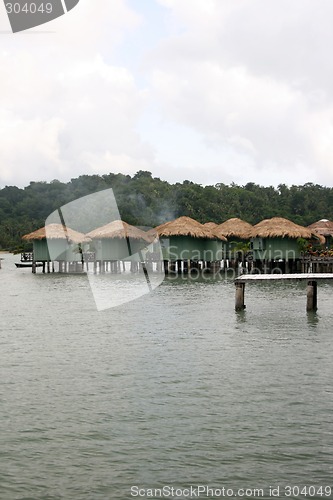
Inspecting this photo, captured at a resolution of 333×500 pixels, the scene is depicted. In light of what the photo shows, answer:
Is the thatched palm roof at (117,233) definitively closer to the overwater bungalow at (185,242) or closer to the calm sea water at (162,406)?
the overwater bungalow at (185,242)

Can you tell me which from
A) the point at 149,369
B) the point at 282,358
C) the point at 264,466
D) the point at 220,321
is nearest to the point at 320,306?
the point at 220,321

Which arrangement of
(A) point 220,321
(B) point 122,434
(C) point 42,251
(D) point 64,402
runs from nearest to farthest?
(B) point 122,434
(D) point 64,402
(A) point 220,321
(C) point 42,251

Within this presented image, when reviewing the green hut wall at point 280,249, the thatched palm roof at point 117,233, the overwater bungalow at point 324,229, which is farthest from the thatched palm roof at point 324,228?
the thatched palm roof at point 117,233

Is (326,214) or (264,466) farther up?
(326,214)

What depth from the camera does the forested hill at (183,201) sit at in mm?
70438

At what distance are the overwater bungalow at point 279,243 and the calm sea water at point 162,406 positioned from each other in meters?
19.3

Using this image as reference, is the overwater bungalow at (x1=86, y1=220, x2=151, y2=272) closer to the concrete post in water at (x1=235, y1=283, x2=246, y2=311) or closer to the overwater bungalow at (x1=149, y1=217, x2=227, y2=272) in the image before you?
the overwater bungalow at (x1=149, y1=217, x2=227, y2=272)

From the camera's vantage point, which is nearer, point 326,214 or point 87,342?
point 87,342

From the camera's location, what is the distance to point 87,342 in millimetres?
13039

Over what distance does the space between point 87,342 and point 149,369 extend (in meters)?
2.90

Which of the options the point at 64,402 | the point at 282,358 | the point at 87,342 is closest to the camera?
the point at 64,402

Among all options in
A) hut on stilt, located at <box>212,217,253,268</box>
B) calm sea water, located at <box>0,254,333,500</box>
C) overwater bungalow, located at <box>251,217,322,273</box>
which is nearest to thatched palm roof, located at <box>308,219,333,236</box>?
hut on stilt, located at <box>212,217,253,268</box>

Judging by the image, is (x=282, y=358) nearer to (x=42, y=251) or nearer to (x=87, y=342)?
(x=87, y=342)

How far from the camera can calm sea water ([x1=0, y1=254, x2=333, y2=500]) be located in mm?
6215
